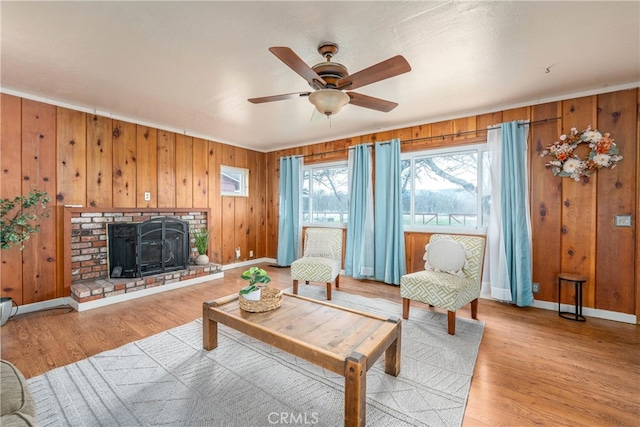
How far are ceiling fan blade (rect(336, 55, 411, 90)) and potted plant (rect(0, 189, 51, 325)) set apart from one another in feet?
10.8

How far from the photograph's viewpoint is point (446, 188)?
387cm

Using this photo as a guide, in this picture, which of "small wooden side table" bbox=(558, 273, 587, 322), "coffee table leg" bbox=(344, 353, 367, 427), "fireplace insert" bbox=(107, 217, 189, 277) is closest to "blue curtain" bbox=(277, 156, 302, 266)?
"fireplace insert" bbox=(107, 217, 189, 277)

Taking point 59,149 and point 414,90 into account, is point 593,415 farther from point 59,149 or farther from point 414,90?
point 59,149

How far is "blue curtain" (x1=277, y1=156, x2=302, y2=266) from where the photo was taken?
5242 millimetres

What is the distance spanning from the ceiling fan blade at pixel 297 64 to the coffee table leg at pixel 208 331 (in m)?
1.83

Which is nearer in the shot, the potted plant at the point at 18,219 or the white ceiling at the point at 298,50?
the white ceiling at the point at 298,50

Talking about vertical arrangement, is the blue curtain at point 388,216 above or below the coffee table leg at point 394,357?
above

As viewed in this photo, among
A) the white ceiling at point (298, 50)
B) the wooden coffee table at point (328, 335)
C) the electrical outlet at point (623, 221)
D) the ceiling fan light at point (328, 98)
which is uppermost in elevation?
the white ceiling at point (298, 50)

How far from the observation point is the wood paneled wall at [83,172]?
2.98 m

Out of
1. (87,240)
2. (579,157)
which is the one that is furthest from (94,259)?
(579,157)

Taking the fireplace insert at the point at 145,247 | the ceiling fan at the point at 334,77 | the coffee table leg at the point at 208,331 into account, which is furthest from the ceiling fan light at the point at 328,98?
the fireplace insert at the point at 145,247

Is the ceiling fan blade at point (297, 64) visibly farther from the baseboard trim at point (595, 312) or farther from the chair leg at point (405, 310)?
the baseboard trim at point (595, 312)

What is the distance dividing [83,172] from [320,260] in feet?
10.3


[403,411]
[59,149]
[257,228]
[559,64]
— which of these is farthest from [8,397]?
[257,228]
